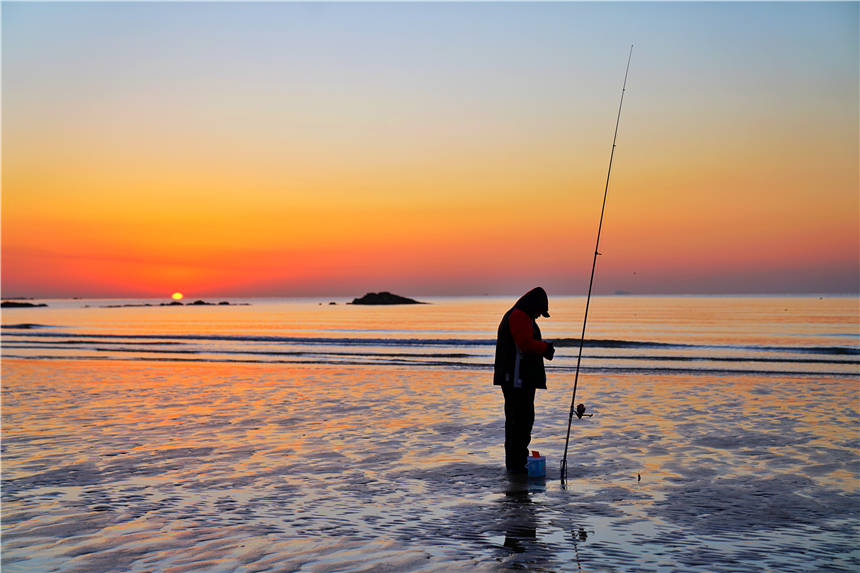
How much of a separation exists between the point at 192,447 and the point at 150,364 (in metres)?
14.1

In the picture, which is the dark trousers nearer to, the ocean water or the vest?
the vest

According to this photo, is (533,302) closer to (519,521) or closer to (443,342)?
(519,521)

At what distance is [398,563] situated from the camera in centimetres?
508

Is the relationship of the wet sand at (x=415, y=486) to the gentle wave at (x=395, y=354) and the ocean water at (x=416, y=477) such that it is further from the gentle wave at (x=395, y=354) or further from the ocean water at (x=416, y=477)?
the gentle wave at (x=395, y=354)

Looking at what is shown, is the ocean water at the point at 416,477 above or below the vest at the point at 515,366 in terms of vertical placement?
below

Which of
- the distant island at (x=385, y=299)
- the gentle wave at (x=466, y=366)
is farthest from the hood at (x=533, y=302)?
the distant island at (x=385, y=299)

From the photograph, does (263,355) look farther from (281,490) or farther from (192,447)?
(281,490)

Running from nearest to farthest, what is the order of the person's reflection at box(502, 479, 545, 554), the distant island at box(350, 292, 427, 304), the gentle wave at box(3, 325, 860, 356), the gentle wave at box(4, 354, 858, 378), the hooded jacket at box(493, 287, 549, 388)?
1. the person's reflection at box(502, 479, 545, 554)
2. the hooded jacket at box(493, 287, 549, 388)
3. the gentle wave at box(4, 354, 858, 378)
4. the gentle wave at box(3, 325, 860, 356)
5. the distant island at box(350, 292, 427, 304)

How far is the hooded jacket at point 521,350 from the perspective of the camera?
25.8 feet

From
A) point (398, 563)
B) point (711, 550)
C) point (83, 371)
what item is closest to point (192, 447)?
point (398, 563)

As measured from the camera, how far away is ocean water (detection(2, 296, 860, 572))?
536 centimetres

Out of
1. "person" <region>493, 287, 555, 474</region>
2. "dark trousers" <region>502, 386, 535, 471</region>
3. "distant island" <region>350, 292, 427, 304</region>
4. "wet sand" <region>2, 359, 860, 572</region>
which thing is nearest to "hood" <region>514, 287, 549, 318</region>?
"person" <region>493, 287, 555, 474</region>

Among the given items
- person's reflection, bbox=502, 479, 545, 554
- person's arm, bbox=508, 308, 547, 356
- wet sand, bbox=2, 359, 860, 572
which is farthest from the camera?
person's arm, bbox=508, 308, 547, 356

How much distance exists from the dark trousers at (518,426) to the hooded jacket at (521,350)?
0.11 metres
